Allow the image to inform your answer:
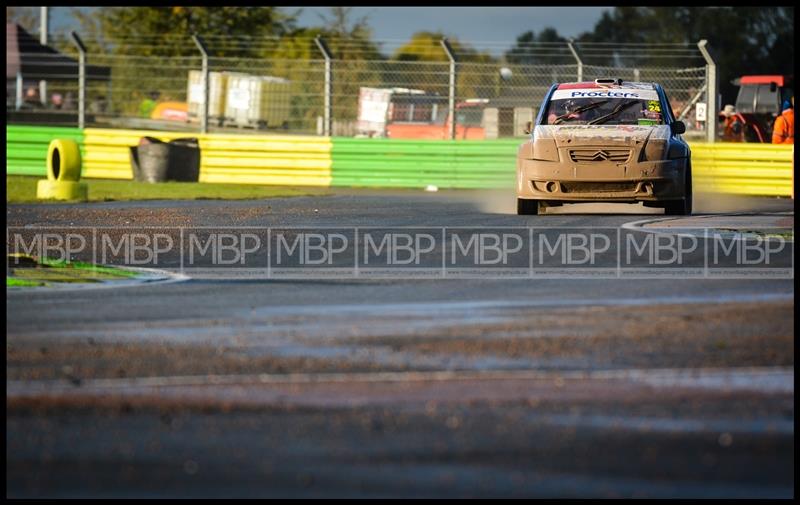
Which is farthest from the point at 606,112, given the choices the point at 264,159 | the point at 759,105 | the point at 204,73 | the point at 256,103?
the point at 256,103

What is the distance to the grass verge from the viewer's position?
20.2m

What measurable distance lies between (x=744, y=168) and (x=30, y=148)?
13.1 m

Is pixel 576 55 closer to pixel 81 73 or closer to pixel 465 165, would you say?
pixel 465 165

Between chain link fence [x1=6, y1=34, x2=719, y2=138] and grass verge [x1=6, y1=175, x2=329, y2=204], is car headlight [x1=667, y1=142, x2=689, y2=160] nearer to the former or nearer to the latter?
grass verge [x1=6, y1=175, x2=329, y2=204]

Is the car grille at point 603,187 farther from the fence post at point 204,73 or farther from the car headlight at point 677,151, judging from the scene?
the fence post at point 204,73

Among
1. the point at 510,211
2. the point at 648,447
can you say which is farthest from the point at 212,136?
the point at 648,447

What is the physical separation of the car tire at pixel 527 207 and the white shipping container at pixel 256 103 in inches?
992

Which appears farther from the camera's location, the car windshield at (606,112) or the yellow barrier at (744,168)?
the yellow barrier at (744,168)

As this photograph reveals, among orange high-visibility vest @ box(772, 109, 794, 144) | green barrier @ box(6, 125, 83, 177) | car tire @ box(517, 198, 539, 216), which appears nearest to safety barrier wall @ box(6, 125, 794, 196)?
green barrier @ box(6, 125, 83, 177)

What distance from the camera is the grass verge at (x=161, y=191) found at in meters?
20.2

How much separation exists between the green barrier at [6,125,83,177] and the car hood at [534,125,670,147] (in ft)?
44.9

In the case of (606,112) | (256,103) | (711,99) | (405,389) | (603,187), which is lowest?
(405,389)

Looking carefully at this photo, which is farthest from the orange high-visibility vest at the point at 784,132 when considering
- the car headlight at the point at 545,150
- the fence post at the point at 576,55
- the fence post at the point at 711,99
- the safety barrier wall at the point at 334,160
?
the car headlight at the point at 545,150

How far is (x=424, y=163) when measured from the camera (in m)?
24.3
